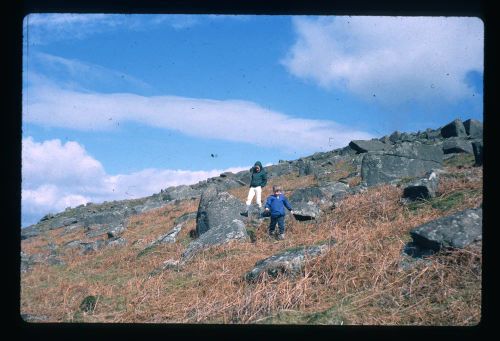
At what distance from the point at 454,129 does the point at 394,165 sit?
51.4 ft

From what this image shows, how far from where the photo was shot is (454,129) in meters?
27.5

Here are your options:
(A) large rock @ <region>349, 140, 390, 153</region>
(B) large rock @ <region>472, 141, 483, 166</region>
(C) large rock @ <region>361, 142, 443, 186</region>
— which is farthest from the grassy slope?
(A) large rock @ <region>349, 140, 390, 153</region>

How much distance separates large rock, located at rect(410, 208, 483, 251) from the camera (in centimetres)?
508

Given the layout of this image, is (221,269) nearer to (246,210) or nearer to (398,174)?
(246,210)

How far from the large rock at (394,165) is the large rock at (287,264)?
921cm

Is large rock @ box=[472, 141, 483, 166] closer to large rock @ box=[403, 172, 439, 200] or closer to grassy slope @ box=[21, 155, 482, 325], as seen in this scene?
grassy slope @ box=[21, 155, 482, 325]

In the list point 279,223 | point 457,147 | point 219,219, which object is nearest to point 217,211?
point 219,219

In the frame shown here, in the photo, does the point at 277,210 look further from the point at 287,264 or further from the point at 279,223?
the point at 287,264

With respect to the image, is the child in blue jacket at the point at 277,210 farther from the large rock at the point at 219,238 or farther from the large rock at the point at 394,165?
the large rock at the point at 394,165

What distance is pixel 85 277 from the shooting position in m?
9.27

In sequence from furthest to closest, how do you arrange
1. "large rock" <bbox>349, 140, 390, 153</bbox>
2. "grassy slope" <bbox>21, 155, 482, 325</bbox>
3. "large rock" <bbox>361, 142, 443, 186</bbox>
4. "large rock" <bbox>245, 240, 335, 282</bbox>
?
"large rock" <bbox>349, 140, 390, 153</bbox>, "large rock" <bbox>361, 142, 443, 186</bbox>, "large rock" <bbox>245, 240, 335, 282</bbox>, "grassy slope" <bbox>21, 155, 482, 325</bbox>

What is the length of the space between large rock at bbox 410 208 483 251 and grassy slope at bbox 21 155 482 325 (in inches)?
7.4
